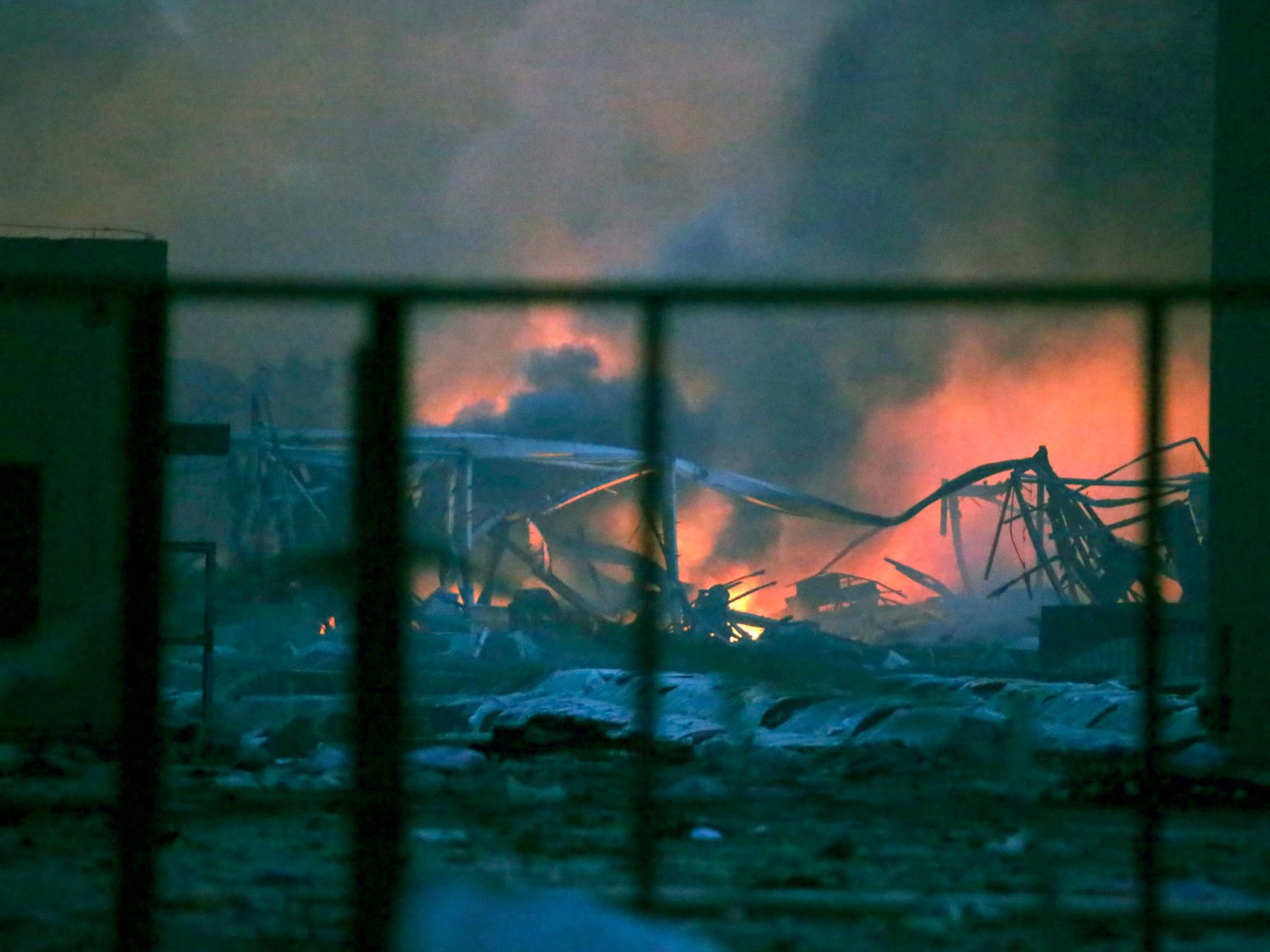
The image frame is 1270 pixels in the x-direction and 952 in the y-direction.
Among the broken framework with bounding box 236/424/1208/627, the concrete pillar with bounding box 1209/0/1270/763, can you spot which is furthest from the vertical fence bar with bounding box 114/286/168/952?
the concrete pillar with bounding box 1209/0/1270/763

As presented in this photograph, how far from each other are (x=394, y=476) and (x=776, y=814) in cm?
258

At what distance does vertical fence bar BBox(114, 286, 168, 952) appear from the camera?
1.63 metres

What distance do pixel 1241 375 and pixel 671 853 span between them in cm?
430

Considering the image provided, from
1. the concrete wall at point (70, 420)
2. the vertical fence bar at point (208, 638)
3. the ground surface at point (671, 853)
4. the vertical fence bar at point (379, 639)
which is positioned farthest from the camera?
the concrete wall at point (70, 420)

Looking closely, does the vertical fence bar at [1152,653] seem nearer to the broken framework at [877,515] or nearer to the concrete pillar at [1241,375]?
the broken framework at [877,515]

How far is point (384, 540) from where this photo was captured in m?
1.61

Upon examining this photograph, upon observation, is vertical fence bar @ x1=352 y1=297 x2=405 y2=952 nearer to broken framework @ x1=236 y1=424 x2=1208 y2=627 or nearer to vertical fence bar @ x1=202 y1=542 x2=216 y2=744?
broken framework @ x1=236 y1=424 x2=1208 y2=627

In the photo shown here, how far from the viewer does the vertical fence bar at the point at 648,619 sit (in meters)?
1.68

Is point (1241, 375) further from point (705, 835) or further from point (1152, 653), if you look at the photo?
point (1152, 653)

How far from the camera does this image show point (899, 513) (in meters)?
9.27

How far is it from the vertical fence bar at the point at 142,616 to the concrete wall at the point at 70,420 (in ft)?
18.2

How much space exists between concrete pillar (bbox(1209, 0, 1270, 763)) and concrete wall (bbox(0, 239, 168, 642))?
5917 mm

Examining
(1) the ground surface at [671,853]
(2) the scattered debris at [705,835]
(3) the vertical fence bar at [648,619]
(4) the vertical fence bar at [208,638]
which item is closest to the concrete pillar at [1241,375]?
(1) the ground surface at [671,853]

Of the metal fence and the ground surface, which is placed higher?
the metal fence
